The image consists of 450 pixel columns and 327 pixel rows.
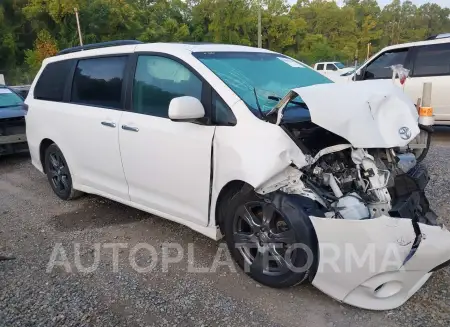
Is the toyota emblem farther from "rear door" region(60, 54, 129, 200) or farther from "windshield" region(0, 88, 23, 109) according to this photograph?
"windshield" region(0, 88, 23, 109)

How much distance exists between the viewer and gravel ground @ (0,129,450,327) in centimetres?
255

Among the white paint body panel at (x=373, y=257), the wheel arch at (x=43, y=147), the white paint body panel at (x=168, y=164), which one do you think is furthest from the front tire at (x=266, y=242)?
the wheel arch at (x=43, y=147)

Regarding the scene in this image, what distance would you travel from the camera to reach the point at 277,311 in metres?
2.62

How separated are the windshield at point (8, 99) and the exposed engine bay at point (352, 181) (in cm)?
677

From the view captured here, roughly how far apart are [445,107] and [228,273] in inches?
243

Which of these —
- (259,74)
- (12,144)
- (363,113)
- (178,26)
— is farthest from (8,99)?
(178,26)

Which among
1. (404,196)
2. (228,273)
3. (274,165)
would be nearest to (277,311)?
(228,273)

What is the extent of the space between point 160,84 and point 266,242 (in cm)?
157

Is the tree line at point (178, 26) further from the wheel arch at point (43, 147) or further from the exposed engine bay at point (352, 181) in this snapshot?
the exposed engine bay at point (352, 181)

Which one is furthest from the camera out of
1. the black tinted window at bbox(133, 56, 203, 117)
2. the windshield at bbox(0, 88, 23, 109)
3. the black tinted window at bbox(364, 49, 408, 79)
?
the black tinted window at bbox(364, 49, 408, 79)

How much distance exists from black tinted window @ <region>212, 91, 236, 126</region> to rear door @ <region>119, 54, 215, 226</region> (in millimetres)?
63

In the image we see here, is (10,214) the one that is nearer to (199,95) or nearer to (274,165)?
(199,95)

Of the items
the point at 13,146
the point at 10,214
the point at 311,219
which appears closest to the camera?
the point at 311,219

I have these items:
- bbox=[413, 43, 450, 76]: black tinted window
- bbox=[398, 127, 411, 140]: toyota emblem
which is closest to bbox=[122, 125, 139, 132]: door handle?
bbox=[398, 127, 411, 140]: toyota emblem
